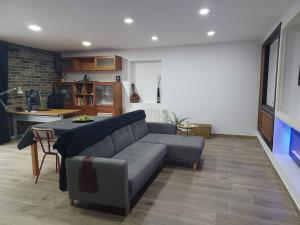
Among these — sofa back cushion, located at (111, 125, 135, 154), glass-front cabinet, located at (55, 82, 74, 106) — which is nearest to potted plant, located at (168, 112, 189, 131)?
sofa back cushion, located at (111, 125, 135, 154)

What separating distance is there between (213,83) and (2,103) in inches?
200

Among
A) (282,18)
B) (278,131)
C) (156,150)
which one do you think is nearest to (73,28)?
(156,150)

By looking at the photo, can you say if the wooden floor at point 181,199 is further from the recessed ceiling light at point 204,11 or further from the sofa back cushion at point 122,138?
the recessed ceiling light at point 204,11

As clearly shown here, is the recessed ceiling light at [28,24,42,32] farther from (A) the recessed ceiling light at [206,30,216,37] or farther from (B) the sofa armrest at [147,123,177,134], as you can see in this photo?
(A) the recessed ceiling light at [206,30,216,37]

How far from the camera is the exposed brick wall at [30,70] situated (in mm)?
5289

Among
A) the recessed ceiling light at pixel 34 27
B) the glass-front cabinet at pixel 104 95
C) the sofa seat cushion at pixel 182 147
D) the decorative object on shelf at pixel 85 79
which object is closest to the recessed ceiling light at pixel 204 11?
the sofa seat cushion at pixel 182 147

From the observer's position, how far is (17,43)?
5.27m

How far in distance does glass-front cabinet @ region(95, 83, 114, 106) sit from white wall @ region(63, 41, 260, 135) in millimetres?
1331

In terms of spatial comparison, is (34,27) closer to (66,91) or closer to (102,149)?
(102,149)

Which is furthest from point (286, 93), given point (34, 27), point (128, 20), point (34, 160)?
point (34, 27)

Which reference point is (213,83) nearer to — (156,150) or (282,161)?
(282,161)

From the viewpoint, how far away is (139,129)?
3.89 m

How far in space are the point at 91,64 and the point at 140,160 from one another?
14.7 feet

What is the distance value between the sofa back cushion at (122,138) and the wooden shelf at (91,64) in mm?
2966
